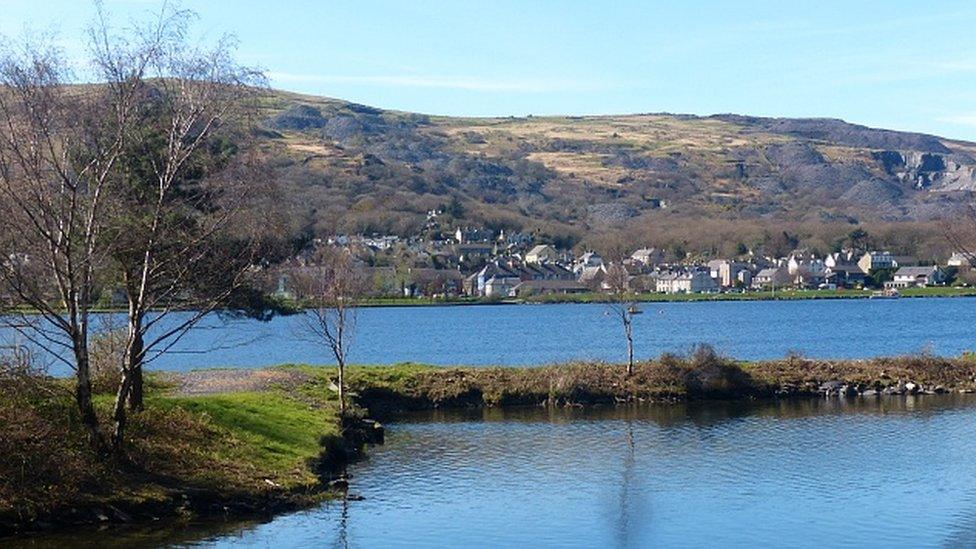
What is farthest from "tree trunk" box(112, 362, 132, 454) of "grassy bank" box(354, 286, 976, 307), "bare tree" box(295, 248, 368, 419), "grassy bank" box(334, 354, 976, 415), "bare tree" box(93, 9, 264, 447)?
"grassy bank" box(354, 286, 976, 307)

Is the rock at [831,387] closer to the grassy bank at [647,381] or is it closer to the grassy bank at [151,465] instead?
the grassy bank at [647,381]

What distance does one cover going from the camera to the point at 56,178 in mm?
29656

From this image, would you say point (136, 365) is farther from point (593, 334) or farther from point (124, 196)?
point (593, 334)

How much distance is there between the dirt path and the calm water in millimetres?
5654

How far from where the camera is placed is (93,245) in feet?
101

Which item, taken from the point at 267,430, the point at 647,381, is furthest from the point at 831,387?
the point at 267,430

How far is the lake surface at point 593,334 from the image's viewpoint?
267ft

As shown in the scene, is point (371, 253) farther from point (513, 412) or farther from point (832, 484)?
point (832, 484)

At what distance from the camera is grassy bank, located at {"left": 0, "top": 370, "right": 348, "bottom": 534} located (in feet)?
93.4

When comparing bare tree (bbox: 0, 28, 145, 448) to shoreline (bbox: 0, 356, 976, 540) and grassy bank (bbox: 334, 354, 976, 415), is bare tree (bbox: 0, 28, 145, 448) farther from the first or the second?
grassy bank (bbox: 334, 354, 976, 415)

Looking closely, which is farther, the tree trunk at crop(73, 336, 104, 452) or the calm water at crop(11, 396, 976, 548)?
the tree trunk at crop(73, 336, 104, 452)

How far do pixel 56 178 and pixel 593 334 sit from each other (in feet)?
273

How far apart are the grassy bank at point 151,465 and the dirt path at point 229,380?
7.35 m

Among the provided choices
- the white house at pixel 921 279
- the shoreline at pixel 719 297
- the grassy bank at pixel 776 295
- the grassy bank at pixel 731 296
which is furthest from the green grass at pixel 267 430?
the white house at pixel 921 279
